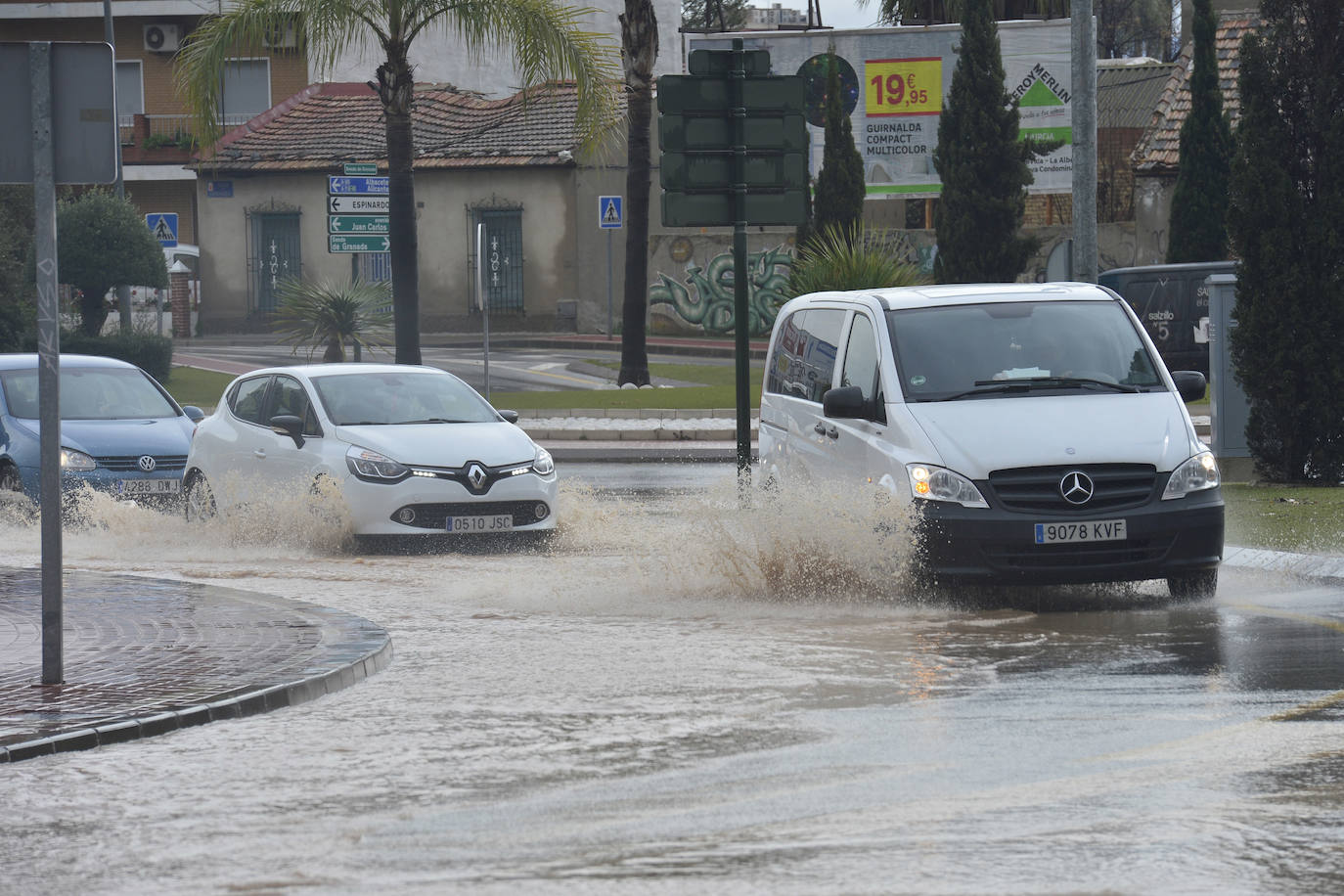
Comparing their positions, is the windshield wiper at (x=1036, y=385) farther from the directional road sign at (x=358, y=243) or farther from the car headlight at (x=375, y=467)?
the directional road sign at (x=358, y=243)

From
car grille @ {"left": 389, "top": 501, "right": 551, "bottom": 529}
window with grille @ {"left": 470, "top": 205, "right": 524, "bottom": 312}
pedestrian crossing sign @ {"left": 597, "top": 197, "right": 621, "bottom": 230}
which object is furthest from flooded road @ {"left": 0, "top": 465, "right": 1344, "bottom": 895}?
window with grille @ {"left": 470, "top": 205, "right": 524, "bottom": 312}

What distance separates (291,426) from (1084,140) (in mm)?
8106

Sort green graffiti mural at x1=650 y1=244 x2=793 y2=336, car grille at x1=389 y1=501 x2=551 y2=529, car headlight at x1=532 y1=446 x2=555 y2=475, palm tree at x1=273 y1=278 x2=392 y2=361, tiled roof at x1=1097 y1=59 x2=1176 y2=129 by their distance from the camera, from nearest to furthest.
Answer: car grille at x1=389 y1=501 x2=551 y2=529 < car headlight at x1=532 y1=446 x2=555 y2=475 < palm tree at x1=273 y1=278 x2=392 y2=361 < green graffiti mural at x1=650 y1=244 x2=793 y2=336 < tiled roof at x1=1097 y1=59 x2=1176 y2=129

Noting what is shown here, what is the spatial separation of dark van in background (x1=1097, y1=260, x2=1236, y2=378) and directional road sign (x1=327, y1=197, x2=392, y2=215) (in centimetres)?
Result: 1015

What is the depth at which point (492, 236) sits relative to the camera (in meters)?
49.0

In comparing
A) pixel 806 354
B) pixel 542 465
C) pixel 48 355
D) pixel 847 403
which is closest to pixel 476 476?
pixel 542 465

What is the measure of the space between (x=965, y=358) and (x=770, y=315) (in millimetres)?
35033

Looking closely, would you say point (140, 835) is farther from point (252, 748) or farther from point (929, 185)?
point (929, 185)

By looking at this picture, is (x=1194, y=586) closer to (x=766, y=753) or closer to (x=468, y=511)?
(x=766, y=753)

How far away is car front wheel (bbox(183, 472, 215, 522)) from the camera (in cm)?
1589

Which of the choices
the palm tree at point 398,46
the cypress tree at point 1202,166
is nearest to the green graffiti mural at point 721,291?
the cypress tree at point 1202,166

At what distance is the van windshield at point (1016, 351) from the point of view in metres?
11.4

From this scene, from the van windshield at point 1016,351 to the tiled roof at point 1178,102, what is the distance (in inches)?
1134

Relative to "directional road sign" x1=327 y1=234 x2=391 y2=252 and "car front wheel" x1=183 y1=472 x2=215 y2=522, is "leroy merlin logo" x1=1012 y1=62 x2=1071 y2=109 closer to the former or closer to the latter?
"directional road sign" x1=327 y1=234 x2=391 y2=252
